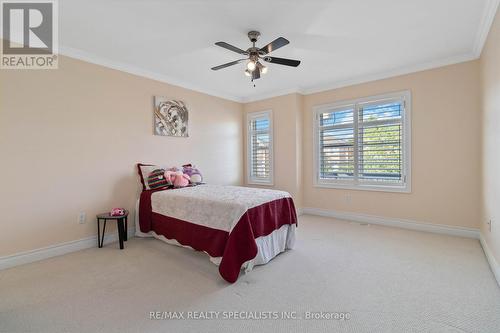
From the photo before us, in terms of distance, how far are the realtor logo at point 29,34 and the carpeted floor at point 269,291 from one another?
2417mm

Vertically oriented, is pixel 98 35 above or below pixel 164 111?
above

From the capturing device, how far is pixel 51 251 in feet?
9.62

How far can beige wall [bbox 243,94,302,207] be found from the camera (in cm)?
489

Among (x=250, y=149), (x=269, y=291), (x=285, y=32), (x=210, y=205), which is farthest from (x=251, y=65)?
(x=250, y=149)

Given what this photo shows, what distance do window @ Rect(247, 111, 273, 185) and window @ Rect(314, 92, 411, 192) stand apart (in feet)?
3.32

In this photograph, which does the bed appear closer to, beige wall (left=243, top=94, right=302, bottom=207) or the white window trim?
beige wall (left=243, top=94, right=302, bottom=207)

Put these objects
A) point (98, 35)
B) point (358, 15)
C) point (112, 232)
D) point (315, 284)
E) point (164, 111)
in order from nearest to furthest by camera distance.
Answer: point (315, 284), point (358, 15), point (98, 35), point (112, 232), point (164, 111)

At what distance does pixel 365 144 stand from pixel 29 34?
5.03 meters

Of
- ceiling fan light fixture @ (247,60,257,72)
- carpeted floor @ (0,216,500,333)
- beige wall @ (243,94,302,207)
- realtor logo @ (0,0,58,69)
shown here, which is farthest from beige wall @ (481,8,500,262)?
realtor logo @ (0,0,58,69)

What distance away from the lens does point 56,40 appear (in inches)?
112

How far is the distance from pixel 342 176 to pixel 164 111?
140 inches

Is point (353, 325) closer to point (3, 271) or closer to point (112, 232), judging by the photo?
point (112, 232)

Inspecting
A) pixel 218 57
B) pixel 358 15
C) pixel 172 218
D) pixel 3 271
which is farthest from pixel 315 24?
pixel 3 271

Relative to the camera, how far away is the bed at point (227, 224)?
2.36 metres
